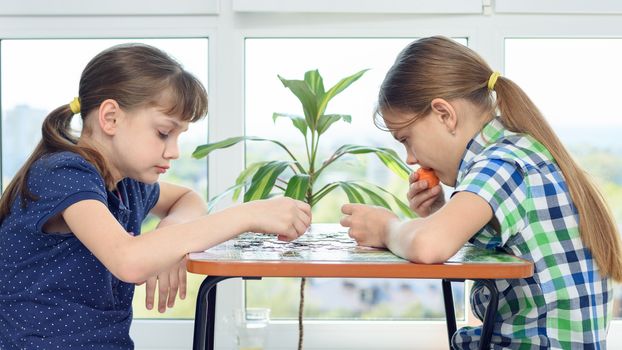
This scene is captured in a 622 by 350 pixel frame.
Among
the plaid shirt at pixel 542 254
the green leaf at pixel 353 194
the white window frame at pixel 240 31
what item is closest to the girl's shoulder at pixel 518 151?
the plaid shirt at pixel 542 254

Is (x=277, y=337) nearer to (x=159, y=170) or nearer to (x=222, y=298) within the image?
(x=222, y=298)

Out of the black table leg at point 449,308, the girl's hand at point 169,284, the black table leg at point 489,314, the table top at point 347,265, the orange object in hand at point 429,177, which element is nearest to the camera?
the table top at point 347,265

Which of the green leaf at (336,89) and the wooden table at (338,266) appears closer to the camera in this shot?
the wooden table at (338,266)

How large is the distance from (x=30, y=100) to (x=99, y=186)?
1435 mm

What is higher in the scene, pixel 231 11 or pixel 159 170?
pixel 231 11

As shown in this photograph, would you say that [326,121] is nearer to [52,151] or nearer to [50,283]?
[52,151]

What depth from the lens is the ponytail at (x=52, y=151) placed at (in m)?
1.61

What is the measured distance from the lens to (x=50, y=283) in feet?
5.27

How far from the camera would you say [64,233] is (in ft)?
A: 5.31

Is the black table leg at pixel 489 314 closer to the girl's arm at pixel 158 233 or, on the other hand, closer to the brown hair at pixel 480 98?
the brown hair at pixel 480 98

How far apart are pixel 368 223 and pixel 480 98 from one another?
0.32m

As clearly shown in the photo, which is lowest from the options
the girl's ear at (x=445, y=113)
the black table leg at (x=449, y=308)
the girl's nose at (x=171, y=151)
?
the black table leg at (x=449, y=308)

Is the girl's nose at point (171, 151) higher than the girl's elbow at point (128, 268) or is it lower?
higher

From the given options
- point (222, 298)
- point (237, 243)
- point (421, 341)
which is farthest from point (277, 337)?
point (237, 243)
